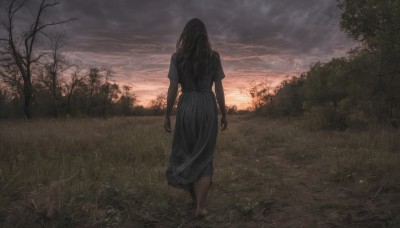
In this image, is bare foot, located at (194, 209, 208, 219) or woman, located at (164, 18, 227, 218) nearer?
bare foot, located at (194, 209, 208, 219)

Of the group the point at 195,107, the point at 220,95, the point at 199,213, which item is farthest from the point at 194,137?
the point at 199,213

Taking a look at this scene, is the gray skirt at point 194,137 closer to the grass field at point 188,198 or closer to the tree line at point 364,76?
the grass field at point 188,198

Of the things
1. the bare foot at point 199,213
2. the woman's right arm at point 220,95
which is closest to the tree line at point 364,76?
the woman's right arm at point 220,95

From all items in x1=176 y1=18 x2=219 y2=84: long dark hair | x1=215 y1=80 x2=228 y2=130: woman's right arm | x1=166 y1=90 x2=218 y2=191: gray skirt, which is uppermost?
x1=176 y1=18 x2=219 y2=84: long dark hair

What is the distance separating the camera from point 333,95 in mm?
21297

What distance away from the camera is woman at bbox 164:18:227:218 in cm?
507

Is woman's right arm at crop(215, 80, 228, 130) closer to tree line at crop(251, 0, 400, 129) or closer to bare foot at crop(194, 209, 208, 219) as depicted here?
bare foot at crop(194, 209, 208, 219)

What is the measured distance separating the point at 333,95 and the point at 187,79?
58.7ft

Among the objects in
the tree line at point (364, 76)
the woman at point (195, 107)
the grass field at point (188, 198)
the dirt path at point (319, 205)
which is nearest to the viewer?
the grass field at point (188, 198)

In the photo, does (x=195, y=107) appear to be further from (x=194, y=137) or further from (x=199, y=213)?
(x=199, y=213)

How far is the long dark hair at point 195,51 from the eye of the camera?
198 inches

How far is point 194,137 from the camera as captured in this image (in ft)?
17.2

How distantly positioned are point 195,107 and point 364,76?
11107 mm

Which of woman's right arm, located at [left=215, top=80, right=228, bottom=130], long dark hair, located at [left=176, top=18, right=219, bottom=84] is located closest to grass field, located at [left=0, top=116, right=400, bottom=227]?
woman's right arm, located at [left=215, top=80, right=228, bottom=130]
